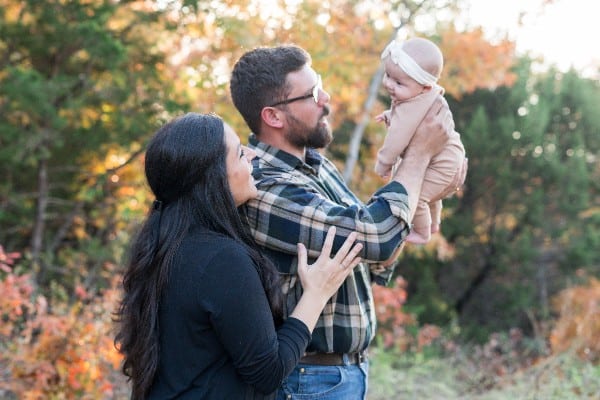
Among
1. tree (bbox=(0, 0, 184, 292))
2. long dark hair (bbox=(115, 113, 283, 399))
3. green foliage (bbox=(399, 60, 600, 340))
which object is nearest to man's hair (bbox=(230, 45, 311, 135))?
long dark hair (bbox=(115, 113, 283, 399))

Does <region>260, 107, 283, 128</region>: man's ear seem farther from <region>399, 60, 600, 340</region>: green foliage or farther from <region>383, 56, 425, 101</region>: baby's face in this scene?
<region>399, 60, 600, 340</region>: green foliage

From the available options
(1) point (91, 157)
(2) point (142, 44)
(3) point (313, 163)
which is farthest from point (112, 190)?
(3) point (313, 163)

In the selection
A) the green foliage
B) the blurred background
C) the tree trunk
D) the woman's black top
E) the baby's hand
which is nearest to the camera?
the woman's black top

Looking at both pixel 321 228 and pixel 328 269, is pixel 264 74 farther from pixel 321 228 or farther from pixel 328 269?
pixel 328 269

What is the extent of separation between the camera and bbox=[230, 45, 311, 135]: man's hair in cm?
230

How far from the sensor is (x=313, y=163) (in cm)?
241

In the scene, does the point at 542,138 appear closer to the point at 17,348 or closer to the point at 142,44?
the point at 142,44

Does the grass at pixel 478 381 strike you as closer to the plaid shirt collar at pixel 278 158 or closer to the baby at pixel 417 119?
the baby at pixel 417 119

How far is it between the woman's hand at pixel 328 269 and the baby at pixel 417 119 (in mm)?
345

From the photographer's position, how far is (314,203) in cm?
206

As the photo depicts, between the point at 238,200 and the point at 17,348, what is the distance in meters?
3.09

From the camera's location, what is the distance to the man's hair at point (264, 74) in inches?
90.4

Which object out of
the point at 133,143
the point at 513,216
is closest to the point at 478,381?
the point at 133,143

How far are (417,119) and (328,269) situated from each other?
580 millimetres
